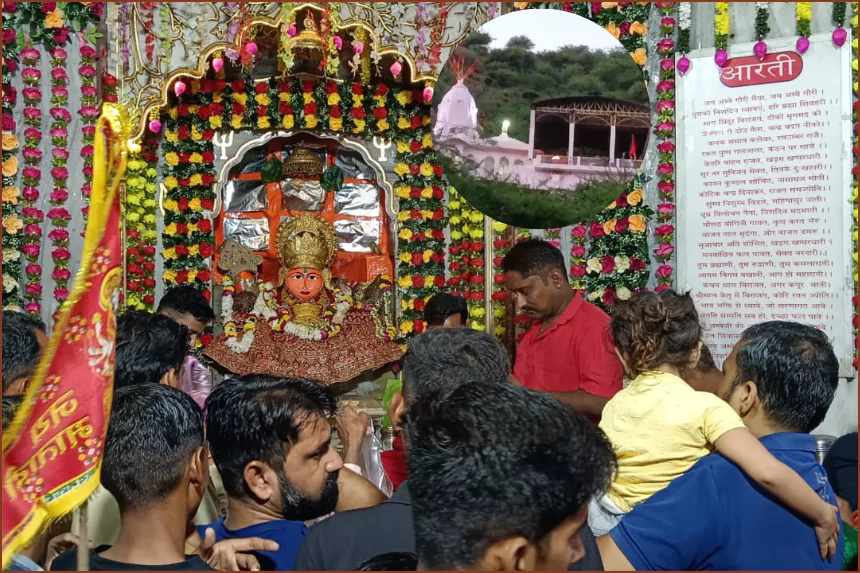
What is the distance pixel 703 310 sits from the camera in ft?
19.7

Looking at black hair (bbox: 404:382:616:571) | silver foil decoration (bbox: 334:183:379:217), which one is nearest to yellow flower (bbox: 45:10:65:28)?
silver foil decoration (bbox: 334:183:379:217)

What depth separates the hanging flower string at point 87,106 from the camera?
638cm

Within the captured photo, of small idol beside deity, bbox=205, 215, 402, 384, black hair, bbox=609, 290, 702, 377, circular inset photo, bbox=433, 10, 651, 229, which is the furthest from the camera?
small idol beside deity, bbox=205, 215, 402, 384

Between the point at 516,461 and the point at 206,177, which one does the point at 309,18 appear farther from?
the point at 516,461

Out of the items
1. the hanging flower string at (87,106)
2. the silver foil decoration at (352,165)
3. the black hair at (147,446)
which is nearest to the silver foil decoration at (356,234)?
the silver foil decoration at (352,165)

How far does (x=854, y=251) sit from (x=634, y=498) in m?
4.04

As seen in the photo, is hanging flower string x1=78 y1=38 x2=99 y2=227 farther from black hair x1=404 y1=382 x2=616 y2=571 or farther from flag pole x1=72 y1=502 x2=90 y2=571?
black hair x1=404 y1=382 x2=616 y2=571

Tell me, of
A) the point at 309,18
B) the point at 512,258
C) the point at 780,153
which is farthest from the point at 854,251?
the point at 309,18

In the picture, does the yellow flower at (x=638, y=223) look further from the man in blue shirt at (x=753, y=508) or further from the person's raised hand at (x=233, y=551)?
the person's raised hand at (x=233, y=551)

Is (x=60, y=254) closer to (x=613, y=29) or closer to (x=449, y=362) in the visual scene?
(x=613, y=29)

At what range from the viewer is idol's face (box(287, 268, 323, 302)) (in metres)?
7.20

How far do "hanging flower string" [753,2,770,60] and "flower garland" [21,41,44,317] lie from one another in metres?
5.55

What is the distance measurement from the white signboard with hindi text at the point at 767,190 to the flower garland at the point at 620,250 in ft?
1.01

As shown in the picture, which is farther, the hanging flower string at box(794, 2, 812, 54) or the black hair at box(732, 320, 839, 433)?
the hanging flower string at box(794, 2, 812, 54)
